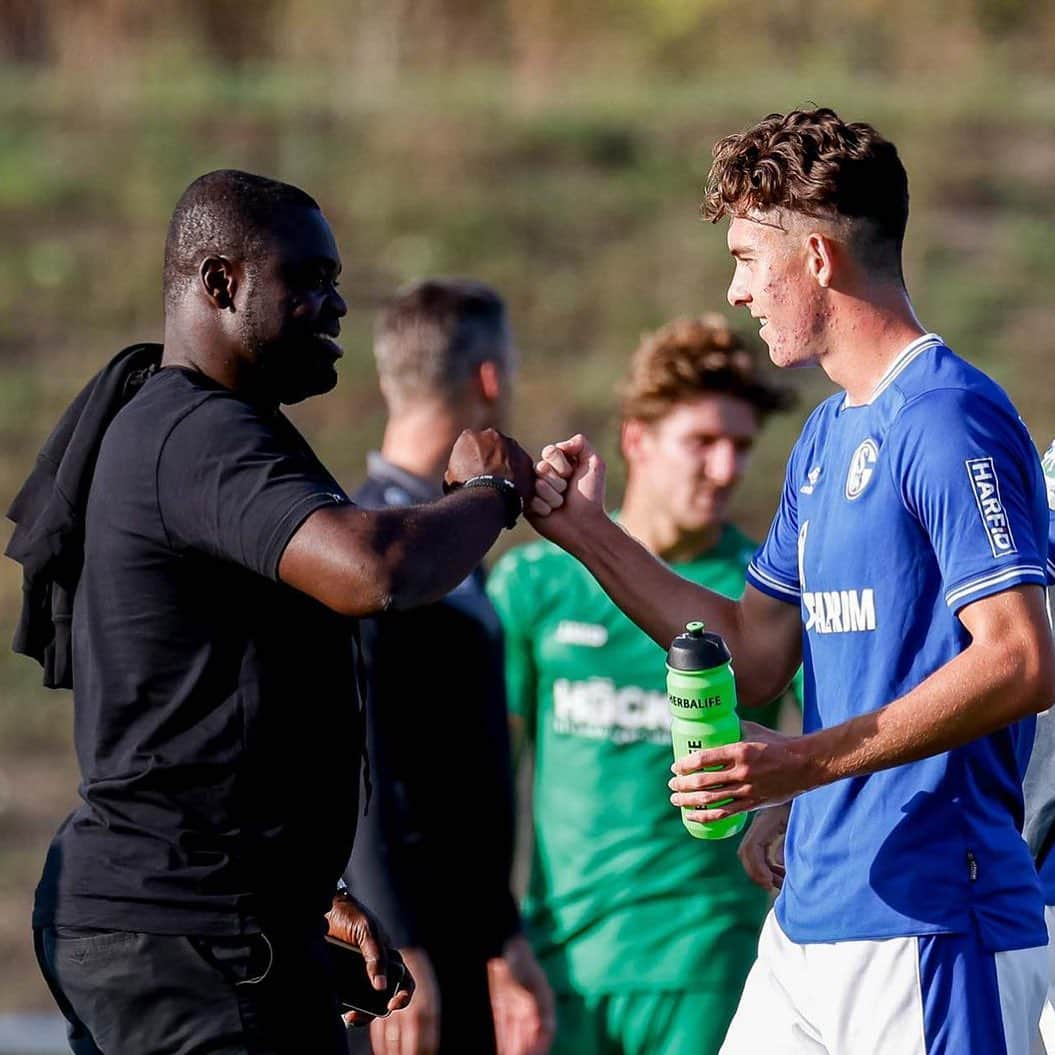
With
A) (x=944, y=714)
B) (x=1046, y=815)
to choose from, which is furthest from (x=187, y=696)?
(x=1046, y=815)

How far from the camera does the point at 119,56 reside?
57.9 ft

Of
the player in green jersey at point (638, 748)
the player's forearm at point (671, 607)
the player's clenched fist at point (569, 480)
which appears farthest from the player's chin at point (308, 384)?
the player in green jersey at point (638, 748)

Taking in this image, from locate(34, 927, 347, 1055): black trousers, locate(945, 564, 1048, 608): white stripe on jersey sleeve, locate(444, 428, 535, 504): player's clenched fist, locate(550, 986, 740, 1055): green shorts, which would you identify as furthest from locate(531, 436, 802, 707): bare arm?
locate(550, 986, 740, 1055): green shorts

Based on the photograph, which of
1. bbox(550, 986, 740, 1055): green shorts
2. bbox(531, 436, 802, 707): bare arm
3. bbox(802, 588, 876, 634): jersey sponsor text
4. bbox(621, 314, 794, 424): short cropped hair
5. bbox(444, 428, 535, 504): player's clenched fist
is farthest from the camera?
bbox(621, 314, 794, 424): short cropped hair

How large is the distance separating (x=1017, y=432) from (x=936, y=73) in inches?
568

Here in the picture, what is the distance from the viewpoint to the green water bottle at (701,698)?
10.7 feet

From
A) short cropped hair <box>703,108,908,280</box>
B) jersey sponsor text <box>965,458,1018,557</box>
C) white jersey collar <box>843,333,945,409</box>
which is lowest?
jersey sponsor text <box>965,458,1018,557</box>

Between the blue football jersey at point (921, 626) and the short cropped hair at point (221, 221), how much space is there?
3.58ft

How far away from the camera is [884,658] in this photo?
10.9 feet

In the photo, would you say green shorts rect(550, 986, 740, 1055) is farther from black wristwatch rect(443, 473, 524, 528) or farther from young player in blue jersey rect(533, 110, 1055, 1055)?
black wristwatch rect(443, 473, 524, 528)

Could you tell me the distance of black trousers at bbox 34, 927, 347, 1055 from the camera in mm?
3123

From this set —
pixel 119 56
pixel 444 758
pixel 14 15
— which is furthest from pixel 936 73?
pixel 444 758

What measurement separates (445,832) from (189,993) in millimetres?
1508

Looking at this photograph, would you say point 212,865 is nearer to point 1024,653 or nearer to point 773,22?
point 1024,653
